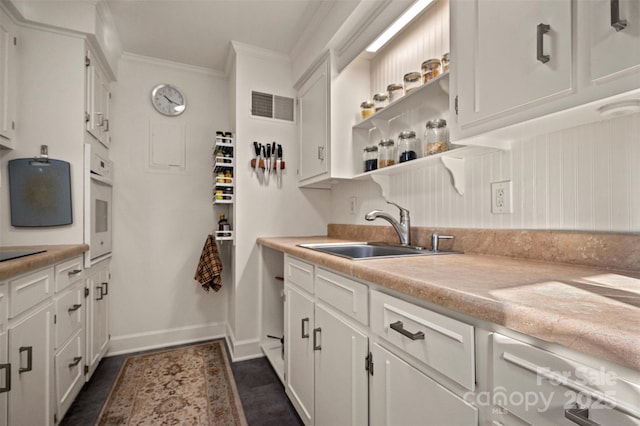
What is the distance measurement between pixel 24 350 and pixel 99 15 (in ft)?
6.65

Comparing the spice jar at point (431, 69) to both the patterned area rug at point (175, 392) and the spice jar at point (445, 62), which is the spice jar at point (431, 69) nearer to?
the spice jar at point (445, 62)

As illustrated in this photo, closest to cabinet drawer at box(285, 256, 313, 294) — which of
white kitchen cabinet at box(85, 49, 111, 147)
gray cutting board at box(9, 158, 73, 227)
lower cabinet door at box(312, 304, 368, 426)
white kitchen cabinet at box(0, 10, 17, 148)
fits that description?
lower cabinet door at box(312, 304, 368, 426)

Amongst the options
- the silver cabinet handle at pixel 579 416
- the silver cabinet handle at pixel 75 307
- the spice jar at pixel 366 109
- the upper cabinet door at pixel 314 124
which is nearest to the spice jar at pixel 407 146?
the spice jar at pixel 366 109

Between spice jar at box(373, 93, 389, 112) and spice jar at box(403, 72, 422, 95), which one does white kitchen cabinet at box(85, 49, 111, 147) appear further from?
spice jar at box(403, 72, 422, 95)

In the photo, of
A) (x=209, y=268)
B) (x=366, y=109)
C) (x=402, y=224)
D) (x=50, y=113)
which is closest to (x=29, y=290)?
(x=50, y=113)

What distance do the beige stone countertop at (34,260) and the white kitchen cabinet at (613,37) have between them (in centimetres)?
192

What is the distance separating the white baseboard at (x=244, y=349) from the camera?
235cm

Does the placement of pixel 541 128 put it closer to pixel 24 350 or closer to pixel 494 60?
pixel 494 60

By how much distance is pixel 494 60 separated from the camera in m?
0.96

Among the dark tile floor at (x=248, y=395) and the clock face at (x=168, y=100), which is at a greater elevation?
the clock face at (x=168, y=100)

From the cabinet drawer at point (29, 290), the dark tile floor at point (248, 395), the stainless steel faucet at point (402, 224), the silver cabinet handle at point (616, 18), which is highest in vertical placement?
the silver cabinet handle at point (616, 18)

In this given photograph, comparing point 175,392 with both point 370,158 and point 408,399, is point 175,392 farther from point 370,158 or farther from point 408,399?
point 370,158

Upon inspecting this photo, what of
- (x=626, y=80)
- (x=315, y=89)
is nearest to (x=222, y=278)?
(x=315, y=89)

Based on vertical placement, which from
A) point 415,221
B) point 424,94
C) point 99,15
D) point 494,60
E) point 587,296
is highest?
point 99,15
